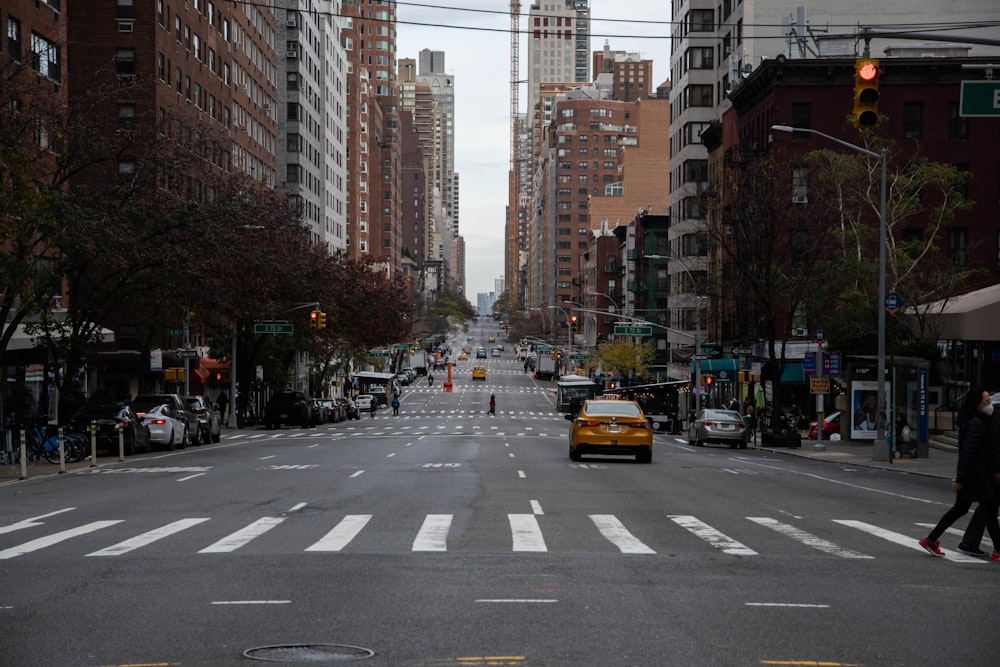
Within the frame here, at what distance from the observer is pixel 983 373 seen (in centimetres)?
4669

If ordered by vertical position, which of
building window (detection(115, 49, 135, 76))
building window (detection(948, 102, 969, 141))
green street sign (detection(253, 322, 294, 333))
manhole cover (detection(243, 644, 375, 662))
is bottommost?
manhole cover (detection(243, 644, 375, 662))

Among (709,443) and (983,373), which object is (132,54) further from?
(983,373)

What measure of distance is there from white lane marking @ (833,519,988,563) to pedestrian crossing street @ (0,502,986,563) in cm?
1

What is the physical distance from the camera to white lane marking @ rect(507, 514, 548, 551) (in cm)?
1404

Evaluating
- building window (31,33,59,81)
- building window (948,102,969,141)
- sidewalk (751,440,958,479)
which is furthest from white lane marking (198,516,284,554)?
building window (948,102,969,141)

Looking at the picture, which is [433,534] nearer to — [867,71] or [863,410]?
[867,71]

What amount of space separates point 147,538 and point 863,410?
112ft

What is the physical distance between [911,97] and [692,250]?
29064 millimetres

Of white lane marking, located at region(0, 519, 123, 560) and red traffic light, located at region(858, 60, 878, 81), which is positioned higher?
red traffic light, located at region(858, 60, 878, 81)

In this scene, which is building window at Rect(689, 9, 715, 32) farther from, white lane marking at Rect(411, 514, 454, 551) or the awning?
white lane marking at Rect(411, 514, 454, 551)

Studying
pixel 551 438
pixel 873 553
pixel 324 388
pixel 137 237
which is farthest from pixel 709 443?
pixel 324 388

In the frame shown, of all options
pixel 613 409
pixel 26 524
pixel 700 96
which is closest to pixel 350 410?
pixel 700 96

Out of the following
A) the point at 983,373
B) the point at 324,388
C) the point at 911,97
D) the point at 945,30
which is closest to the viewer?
the point at 983,373

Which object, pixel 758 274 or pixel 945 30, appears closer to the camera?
pixel 758 274
